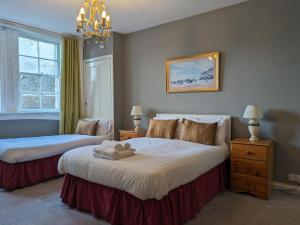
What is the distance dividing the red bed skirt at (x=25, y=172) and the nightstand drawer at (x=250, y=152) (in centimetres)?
279

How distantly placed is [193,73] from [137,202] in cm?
244

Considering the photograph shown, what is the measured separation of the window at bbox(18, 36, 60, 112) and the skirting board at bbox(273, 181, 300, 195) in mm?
4308

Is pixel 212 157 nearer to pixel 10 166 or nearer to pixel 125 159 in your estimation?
pixel 125 159

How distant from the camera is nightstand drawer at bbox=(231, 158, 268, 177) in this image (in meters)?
2.74

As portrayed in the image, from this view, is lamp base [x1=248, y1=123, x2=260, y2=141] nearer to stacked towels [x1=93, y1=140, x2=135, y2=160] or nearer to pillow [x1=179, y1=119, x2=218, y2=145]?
pillow [x1=179, y1=119, x2=218, y2=145]

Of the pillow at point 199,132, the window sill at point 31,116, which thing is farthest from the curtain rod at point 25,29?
the pillow at point 199,132

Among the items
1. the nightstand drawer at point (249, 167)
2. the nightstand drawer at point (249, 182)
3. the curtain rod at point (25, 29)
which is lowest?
the nightstand drawer at point (249, 182)

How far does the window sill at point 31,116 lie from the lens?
402cm

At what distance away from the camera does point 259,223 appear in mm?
2203

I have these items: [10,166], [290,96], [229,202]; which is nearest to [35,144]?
[10,166]

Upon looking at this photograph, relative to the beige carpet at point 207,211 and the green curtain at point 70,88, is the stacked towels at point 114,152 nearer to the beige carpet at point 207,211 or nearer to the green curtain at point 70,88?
the beige carpet at point 207,211

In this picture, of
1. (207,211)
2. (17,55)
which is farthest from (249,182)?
(17,55)

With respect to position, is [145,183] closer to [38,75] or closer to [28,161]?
[28,161]

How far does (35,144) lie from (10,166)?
45 centimetres
